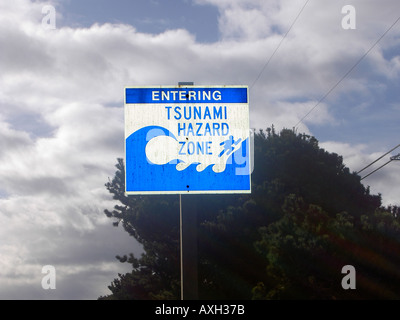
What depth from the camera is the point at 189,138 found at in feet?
47.1

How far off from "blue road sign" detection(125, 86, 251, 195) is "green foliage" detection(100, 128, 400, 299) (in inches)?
1022

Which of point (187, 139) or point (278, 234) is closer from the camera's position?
point (187, 139)

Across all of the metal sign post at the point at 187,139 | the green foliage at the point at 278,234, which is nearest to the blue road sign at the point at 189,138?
the metal sign post at the point at 187,139

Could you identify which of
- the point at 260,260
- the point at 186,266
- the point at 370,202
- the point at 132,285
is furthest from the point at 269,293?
the point at 186,266

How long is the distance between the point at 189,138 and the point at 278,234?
27418 millimetres

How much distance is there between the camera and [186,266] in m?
13.4

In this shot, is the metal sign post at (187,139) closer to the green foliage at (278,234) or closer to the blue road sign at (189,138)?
the blue road sign at (189,138)

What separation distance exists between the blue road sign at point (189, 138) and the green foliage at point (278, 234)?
2597 cm

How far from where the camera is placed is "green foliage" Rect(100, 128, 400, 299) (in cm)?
3900

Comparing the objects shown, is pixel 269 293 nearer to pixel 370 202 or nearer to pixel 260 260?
pixel 260 260

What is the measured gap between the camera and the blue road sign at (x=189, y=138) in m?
14.2

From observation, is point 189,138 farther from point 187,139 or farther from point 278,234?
point 278,234

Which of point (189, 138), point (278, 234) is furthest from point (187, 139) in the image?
point (278, 234)

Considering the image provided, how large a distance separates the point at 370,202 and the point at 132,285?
21.2 metres
